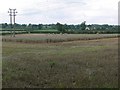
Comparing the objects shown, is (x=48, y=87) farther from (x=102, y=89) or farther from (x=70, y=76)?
(x=70, y=76)

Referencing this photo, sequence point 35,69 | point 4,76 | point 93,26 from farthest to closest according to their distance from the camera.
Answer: point 93,26 → point 35,69 → point 4,76

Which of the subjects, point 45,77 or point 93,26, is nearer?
point 45,77

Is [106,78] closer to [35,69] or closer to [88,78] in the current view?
[88,78]

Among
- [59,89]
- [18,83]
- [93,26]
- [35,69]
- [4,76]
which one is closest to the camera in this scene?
[59,89]

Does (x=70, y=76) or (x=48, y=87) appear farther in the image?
(x=70, y=76)

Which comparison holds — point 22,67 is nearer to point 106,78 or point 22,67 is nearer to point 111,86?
point 106,78

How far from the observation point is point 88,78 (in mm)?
13828

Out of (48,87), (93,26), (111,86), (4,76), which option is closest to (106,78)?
(111,86)

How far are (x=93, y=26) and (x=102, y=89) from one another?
173 metres

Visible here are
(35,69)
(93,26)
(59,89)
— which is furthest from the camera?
(93,26)

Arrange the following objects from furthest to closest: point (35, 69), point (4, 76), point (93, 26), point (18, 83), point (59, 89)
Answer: point (93, 26)
point (35, 69)
point (4, 76)
point (18, 83)
point (59, 89)

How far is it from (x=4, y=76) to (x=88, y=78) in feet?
11.2

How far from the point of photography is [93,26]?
602 ft

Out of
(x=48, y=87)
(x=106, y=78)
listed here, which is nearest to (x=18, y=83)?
(x=48, y=87)
